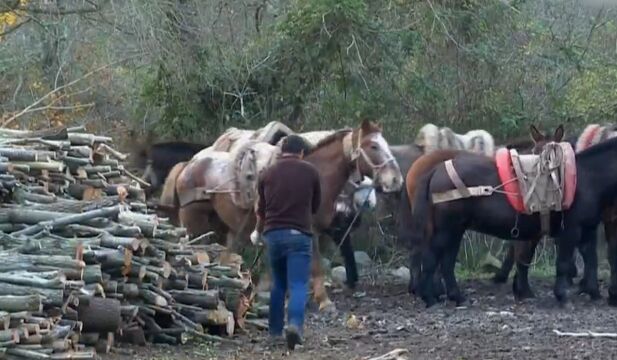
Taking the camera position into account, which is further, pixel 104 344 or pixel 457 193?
pixel 457 193

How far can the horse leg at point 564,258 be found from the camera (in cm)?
1572

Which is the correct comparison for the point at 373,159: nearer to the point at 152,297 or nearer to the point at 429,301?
the point at 429,301

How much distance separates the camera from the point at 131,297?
12.0 metres

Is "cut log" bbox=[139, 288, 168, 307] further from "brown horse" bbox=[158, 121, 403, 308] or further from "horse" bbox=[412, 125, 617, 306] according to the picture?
"horse" bbox=[412, 125, 617, 306]

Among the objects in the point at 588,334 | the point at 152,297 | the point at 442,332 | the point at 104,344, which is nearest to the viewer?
the point at 104,344

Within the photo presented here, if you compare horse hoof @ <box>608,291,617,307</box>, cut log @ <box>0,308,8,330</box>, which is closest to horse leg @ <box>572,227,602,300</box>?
horse hoof @ <box>608,291,617,307</box>

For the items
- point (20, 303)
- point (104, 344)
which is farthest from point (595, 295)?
point (20, 303)

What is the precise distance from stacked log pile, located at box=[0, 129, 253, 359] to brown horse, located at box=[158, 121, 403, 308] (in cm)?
193

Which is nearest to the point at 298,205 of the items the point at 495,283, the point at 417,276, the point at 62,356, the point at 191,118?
the point at 62,356

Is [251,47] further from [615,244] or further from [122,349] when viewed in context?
[122,349]

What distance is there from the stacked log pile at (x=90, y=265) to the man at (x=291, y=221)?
0.93 metres

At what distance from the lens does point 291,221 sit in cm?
1224

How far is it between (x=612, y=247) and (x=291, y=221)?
19.5 feet

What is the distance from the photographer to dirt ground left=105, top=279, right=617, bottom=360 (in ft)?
38.7
